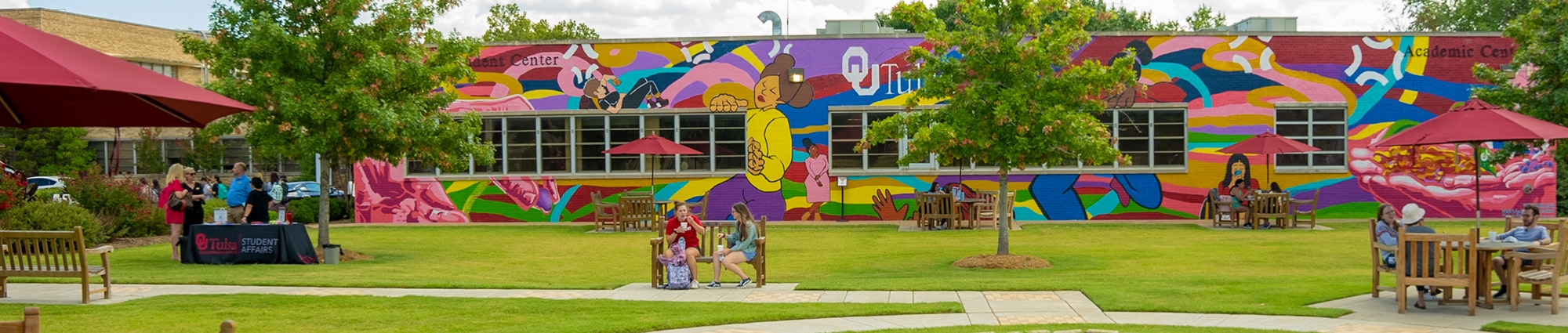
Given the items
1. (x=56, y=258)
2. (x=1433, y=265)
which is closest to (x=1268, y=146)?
(x=1433, y=265)

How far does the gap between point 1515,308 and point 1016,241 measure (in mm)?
9813

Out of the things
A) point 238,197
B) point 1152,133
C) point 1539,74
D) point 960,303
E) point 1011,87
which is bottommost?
point 960,303

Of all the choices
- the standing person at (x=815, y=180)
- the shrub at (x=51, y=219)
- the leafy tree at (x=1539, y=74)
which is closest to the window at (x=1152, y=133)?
the standing person at (x=815, y=180)

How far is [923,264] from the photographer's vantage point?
50.9 ft

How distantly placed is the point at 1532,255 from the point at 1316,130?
15963 millimetres

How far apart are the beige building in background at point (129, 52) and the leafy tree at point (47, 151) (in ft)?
5.38

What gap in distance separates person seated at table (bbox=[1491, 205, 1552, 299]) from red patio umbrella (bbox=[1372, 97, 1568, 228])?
1707 millimetres

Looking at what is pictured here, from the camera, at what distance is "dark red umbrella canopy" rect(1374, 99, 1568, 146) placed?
41.2 feet

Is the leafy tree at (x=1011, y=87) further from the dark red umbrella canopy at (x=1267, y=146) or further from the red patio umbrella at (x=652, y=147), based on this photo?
the red patio umbrella at (x=652, y=147)

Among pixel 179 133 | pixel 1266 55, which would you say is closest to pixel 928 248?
pixel 1266 55

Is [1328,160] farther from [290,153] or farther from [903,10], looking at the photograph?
[290,153]

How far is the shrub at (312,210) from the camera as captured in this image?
2783 centimetres

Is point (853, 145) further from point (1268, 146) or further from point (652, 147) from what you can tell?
point (1268, 146)

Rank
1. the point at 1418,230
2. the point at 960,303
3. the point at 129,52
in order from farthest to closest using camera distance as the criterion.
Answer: the point at 129,52 → the point at 960,303 → the point at 1418,230
